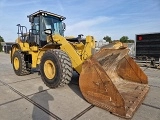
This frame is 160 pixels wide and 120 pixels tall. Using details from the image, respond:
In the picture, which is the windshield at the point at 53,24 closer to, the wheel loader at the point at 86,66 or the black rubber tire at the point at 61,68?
the wheel loader at the point at 86,66

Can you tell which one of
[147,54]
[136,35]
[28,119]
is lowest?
[28,119]

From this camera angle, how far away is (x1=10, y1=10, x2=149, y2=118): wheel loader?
2848 mm

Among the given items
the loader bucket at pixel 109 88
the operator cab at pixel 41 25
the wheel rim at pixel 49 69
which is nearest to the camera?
the loader bucket at pixel 109 88

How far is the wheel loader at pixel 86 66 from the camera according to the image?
285 cm

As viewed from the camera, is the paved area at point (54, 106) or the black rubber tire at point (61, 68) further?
the black rubber tire at point (61, 68)

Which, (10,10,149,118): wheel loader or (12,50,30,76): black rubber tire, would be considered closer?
(10,10,149,118): wheel loader

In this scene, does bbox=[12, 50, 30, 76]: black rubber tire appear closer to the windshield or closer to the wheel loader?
the wheel loader

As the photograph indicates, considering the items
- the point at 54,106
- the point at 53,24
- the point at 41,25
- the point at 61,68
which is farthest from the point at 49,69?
the point at 53,24

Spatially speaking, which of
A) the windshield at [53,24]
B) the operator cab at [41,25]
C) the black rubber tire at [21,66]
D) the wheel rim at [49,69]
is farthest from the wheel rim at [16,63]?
the wheel rim at [49,69]

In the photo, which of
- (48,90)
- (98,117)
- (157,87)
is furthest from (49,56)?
(157,87)

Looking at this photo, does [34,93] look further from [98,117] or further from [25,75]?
[25,75]

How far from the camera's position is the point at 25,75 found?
6184 millimetres

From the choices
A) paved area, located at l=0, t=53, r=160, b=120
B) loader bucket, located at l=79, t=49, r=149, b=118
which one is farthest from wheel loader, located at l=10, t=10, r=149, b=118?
paved area, located at l=0, t=53, r=160, b=120

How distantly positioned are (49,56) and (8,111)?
6.01 ft
